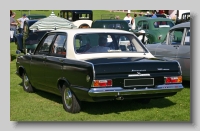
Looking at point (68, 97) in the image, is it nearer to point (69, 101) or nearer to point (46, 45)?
point (69, 101)

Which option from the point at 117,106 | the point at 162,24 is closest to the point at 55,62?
the point at 117,106

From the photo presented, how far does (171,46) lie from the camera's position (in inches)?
427

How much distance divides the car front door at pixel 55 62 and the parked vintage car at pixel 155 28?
10.2m

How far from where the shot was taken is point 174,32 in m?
11.2

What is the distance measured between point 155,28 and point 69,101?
11.6 metres

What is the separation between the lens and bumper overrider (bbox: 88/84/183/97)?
6871 millimetres

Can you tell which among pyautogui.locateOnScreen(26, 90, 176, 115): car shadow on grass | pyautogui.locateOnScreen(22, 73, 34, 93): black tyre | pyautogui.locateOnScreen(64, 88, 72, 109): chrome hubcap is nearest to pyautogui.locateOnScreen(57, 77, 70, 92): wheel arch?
pyautogui.locateOnScreen(64, 88, 72, 109): chrome hubcap

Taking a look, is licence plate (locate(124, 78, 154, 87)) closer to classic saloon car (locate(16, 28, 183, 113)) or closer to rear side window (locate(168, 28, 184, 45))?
classic saloon car (locate(16, 28, 183, 113))

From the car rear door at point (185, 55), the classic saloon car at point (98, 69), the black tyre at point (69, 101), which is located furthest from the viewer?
the car rear door at point (185, 55)

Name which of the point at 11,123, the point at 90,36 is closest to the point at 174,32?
the point at 90,36

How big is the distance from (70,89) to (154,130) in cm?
169

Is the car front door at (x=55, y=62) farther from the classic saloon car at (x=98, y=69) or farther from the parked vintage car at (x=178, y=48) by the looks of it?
the parked vintage car at (x=178, y=48)

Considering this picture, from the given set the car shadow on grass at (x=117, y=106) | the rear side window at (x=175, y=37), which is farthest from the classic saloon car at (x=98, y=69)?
the rear side window at (x=175, y=37)

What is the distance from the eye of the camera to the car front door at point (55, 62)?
7.94 meters
